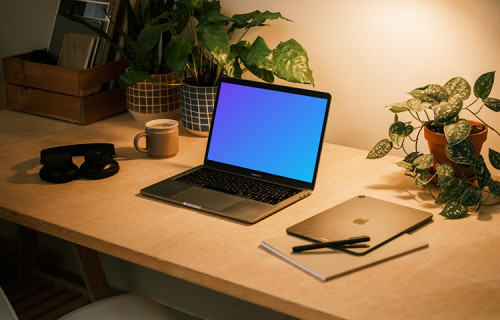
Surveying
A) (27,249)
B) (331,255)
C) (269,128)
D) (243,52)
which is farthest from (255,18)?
(27,249)

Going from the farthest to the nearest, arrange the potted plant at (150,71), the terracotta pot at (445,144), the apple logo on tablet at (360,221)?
the potted plant at (150,71), the terracotta pot at (445,144), the apple logo on tablet at (360,221)

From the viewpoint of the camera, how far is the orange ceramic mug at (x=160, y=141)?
1477 mm

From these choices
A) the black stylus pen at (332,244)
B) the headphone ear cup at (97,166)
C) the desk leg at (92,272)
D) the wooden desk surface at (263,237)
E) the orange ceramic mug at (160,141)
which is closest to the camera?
the wooden desk surface at (263,237)

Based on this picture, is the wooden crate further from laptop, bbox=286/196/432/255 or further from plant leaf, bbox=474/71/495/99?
plant leaf, bbox=474/71/495/99

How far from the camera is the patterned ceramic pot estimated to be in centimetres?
163

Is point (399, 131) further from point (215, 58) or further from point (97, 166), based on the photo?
point (97, 166)

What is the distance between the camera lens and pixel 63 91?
1.76m

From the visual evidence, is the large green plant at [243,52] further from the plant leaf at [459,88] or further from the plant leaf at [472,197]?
the plant leaf at [472,197]

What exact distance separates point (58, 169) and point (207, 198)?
0.37 meters

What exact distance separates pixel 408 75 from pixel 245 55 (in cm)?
44

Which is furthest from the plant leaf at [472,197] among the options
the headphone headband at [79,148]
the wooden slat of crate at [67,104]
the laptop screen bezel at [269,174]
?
the wooden slat of crate at [67,104]

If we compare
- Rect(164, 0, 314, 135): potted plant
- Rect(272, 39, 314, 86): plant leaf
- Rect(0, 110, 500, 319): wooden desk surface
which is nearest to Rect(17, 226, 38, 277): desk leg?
Rect(0, 110, 500, 319): wooden desk surface

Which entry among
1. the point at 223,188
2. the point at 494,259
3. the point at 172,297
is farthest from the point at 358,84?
the point at 172,297

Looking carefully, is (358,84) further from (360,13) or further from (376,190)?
(376,190)
